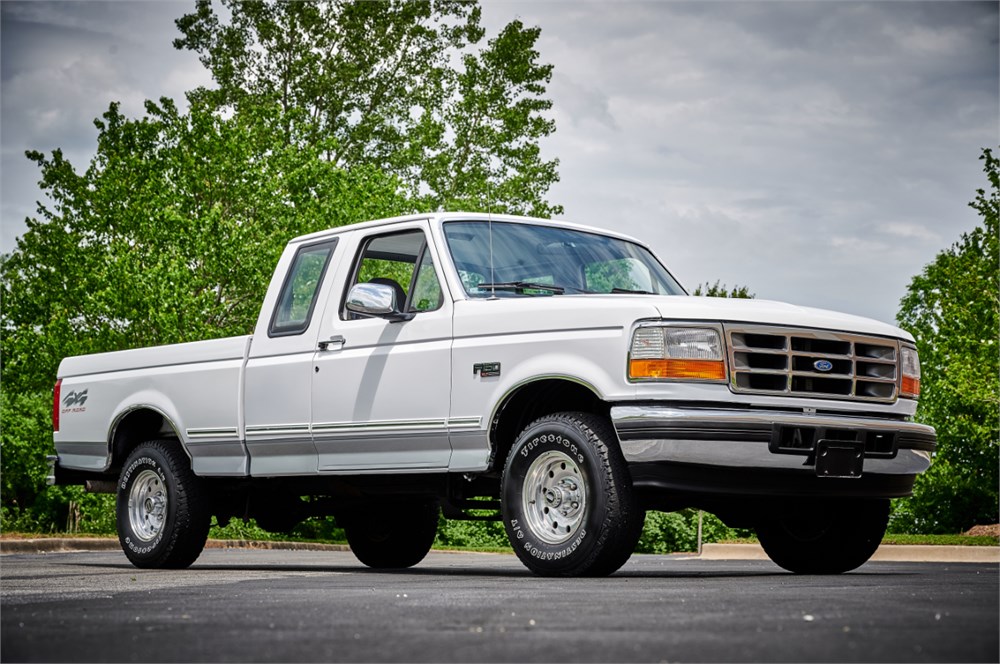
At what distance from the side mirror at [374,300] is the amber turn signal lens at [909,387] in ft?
10.5

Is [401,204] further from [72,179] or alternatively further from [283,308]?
[283,308]

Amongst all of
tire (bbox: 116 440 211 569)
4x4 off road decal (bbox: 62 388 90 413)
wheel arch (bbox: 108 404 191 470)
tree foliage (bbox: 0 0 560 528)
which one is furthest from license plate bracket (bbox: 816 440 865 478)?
tree foliage (bbox: 0 0 560 528)

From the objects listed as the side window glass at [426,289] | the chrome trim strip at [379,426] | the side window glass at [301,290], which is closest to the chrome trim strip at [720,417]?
the chrome trim strip at [379,426]

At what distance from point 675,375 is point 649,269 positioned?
2510 millimetres

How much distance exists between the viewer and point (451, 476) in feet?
31.3

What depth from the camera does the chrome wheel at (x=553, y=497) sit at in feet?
27.8

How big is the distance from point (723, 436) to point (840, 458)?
2.69 feet

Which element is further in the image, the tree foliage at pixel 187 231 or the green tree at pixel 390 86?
the green tree at pixel 390 86

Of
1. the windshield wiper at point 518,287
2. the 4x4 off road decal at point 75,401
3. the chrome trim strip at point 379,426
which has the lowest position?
the chrome trim strip at point 379,426

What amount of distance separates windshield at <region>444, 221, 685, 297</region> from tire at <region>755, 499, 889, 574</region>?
1880 mm

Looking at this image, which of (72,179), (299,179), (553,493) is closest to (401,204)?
(299,179)

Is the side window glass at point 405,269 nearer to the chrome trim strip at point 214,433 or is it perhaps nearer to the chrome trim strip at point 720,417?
the chrome trim strip at point 214,433

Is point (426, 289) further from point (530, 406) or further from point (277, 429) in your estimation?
point (277, 429)

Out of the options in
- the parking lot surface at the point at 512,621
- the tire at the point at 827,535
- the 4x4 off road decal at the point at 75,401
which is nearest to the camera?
the parking lot surface at the point at 512,621
